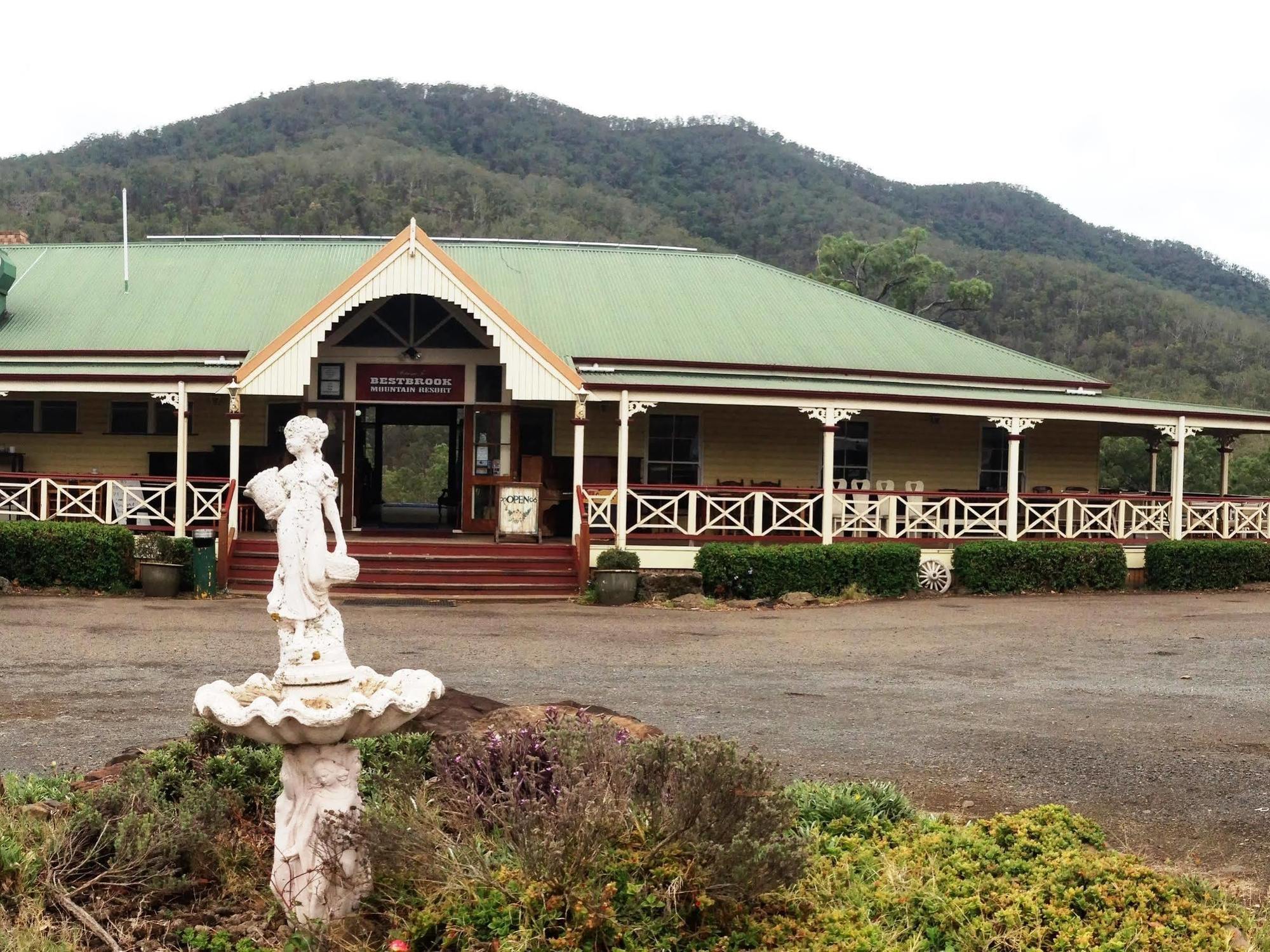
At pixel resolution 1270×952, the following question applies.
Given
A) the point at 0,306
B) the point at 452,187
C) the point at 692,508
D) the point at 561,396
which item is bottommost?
the point at 692,508

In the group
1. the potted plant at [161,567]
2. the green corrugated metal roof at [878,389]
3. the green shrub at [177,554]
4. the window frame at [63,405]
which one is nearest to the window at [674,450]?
the green corrugated metal roof at [878,389]

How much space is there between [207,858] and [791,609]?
493 inches

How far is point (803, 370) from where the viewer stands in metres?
22.7

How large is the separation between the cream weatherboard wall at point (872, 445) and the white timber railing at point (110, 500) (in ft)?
19.9

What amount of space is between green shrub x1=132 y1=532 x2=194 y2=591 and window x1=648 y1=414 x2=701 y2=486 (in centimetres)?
818

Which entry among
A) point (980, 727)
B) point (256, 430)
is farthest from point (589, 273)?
point (980, 727)

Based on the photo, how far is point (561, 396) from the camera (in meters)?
19.0

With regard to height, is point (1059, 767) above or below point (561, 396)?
below

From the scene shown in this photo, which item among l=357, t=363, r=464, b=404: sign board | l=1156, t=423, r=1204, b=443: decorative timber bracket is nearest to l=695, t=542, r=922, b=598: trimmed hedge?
l=357, t=363, r=464, b=404: sign board

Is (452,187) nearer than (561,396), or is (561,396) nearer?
(561,396)

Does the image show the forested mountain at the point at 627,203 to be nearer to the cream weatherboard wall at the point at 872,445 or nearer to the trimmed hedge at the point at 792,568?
the cream weatherboard wall at the point at 872,445

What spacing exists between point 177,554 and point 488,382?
237 inches

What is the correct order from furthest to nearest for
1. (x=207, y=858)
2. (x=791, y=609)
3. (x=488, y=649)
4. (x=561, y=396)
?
(x=561, y=396)
(x=791, y=609)
(x=488, y=649)
(x=207, y=858)

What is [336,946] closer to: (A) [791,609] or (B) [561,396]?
(A) [791,609]
